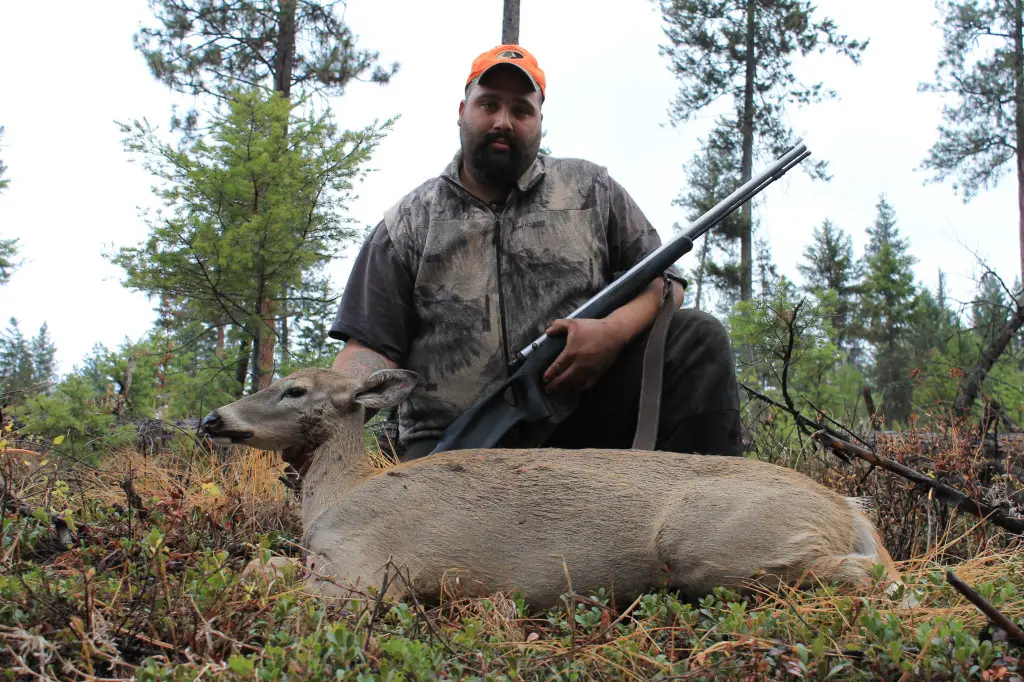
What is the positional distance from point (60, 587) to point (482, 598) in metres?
1.54

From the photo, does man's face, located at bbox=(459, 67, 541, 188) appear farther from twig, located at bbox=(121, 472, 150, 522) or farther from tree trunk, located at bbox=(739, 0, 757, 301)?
tree trunk, located at bbox=(739, 0, 757, 301)

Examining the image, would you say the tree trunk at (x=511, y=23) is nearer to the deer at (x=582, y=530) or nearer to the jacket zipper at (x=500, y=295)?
the jacket zipper at (x=500, y=295)

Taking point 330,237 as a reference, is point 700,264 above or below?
above

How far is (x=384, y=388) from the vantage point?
4.44m

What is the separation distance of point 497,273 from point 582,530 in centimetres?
229

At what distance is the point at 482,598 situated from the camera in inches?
136

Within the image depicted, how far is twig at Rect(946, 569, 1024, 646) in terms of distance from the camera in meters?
2.29

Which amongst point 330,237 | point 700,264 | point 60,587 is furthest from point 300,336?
point 700,264

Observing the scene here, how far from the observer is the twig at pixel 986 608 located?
7.52 ft

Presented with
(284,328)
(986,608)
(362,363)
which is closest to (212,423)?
(362,363)

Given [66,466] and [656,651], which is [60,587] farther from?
[66,466]

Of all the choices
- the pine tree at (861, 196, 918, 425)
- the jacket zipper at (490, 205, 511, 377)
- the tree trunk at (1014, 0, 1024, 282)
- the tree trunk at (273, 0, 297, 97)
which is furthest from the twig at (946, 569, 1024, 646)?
the pine tree at (861, 196, 918, 425)

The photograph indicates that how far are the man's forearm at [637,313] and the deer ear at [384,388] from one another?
1.25 metres

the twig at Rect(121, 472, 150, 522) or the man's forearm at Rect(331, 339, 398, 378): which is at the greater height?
the man's forearm at Rect(331, 339, 398, 378)
